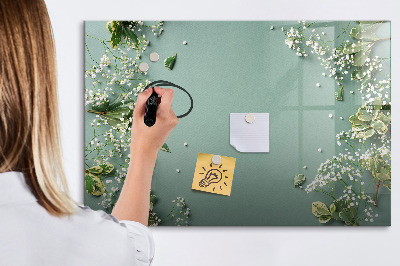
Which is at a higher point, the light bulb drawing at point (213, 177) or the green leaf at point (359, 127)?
Result: the green leaf at point (359, 127)

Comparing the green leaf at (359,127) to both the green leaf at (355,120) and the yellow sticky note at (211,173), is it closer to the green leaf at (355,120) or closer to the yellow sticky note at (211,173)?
the green leaf at (355,120)

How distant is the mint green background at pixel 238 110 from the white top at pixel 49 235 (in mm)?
850

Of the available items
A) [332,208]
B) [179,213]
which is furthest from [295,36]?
[179,213]

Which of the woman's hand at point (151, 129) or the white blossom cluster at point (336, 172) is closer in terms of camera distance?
the woman's hand at point (151, 129)

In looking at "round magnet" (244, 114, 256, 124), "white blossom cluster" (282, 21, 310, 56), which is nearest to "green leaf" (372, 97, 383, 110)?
"white blossom cluster" (282, 21, 310, 56)

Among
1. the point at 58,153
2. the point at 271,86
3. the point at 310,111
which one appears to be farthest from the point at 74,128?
the point at 58,153

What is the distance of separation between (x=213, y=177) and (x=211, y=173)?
14 millimetres

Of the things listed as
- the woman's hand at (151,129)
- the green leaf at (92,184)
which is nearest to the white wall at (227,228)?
the green leaf at (92,184)

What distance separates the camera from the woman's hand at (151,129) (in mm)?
579

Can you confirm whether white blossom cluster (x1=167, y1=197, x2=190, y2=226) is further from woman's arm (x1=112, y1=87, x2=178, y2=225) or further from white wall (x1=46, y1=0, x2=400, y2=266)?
woman's arm (x1=112, y1=87, x2=178, y2=225)

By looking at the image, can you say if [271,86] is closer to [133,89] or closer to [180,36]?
[180,36]

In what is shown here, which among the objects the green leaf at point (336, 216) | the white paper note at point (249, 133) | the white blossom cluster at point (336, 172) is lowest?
the green leaf at point (336, 216)

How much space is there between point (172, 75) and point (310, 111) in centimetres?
44

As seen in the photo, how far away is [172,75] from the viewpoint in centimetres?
126
